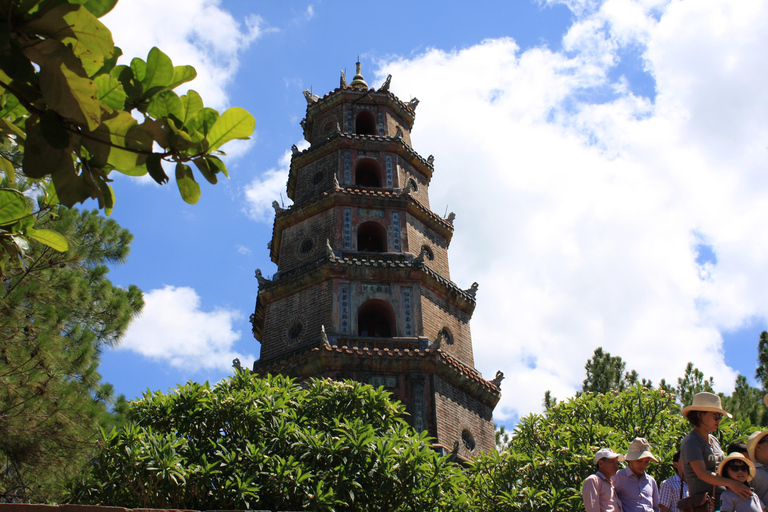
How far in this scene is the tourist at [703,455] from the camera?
5.43 meters

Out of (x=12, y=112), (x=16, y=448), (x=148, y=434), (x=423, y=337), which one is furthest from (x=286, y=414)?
(x=12, y=112)

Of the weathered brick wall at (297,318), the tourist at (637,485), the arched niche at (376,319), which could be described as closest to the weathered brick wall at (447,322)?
the arched niche at (376,319)

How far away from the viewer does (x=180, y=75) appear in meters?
2.74

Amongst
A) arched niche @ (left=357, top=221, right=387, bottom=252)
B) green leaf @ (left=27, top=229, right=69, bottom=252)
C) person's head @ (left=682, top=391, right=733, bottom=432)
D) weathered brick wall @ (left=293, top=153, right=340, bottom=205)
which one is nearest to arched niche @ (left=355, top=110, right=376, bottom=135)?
weathered brick wall @ (left=293, top=153, right=340, bottom=205)

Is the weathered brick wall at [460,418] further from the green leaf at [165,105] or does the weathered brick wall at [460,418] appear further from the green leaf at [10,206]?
the green leaf at [165,105]

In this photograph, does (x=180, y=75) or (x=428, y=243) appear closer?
(x=180, y=75)

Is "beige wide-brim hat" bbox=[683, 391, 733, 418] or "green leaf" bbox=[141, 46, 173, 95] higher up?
"green leaf" bbox=[141, 46, 173, 95]

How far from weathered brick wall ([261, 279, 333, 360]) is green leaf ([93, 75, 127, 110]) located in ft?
45.2

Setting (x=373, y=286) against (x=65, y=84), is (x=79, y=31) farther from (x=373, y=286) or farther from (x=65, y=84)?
(x=373, y=286)

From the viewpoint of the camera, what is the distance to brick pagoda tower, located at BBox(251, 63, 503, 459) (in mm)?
15586

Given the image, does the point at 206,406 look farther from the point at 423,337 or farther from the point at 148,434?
the point at 423,337

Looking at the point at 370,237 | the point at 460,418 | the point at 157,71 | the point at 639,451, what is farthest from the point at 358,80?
the point at 157,71

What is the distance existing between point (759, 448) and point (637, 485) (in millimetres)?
1188

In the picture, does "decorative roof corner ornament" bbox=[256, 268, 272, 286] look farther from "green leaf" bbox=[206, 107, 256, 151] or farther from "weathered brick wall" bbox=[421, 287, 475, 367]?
"green leaf" bbox=[206, 107, 256, 151]
